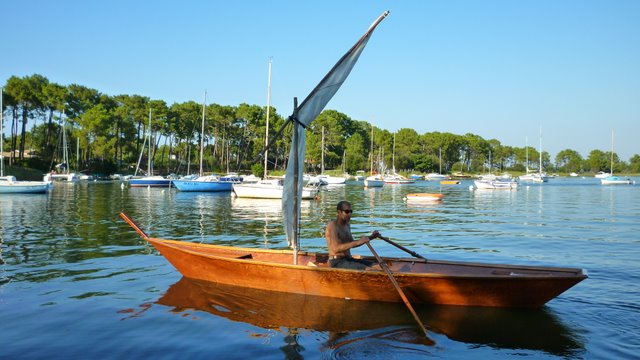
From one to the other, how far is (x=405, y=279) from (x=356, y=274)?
3.19 ft

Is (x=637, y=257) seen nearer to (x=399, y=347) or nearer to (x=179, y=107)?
(x=399, y=347)

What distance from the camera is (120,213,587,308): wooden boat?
910 centimetres

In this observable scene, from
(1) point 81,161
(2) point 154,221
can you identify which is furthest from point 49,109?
(2) point 154,221

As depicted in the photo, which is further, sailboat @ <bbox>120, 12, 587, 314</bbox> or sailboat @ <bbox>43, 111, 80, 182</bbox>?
sailboat @ <bbox>43, 111, 80, 182</bbox>

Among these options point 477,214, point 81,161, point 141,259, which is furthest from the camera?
point 81,161

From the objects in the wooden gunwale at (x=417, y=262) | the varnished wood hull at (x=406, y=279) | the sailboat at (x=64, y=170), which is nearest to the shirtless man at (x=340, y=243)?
the varnished wood hull at (x=406, y=279)

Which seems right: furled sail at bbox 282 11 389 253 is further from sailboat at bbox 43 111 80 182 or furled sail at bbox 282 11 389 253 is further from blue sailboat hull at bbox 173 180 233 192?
sailboat at bbox 43 111 80 182

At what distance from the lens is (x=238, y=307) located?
10.1 metres

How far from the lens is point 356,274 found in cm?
962

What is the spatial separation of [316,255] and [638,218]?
25406 mm

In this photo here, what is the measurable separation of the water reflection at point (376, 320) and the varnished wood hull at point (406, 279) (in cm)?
21

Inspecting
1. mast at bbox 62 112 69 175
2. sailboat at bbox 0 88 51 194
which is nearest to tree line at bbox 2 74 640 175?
mast at bbox 62 112 69 175

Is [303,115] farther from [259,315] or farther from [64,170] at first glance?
[64,170]

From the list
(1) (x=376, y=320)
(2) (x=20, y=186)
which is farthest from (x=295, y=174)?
(2) (x=20, y=186)
